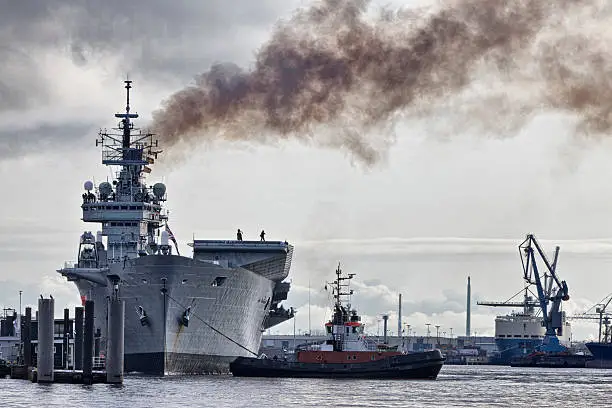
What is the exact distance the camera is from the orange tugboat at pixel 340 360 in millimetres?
104188

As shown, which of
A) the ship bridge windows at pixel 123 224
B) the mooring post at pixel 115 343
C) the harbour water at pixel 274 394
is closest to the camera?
the harbour water at pixel 274 394

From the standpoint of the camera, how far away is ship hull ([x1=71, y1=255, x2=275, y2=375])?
103000mm

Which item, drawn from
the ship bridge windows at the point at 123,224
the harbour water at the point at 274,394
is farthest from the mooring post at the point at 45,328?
the ship bridge windows at the point at 123,224

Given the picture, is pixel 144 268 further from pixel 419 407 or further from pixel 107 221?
pixel 419 407

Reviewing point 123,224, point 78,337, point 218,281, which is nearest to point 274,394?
point 78,337

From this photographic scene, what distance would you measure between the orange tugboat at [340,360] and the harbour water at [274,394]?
1768 mm

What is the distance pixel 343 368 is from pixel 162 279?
15951 millimetres

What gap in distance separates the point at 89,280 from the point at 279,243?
16.5 meters

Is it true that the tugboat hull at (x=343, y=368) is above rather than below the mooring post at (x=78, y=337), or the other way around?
below

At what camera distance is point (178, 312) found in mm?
103688

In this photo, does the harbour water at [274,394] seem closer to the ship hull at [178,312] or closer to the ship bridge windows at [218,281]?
the ship hull at [178,312]

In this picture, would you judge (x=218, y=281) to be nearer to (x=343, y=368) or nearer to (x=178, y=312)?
(x=178, y=312)

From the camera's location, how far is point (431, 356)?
110 m

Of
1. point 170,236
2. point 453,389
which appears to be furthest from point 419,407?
point 170,236
